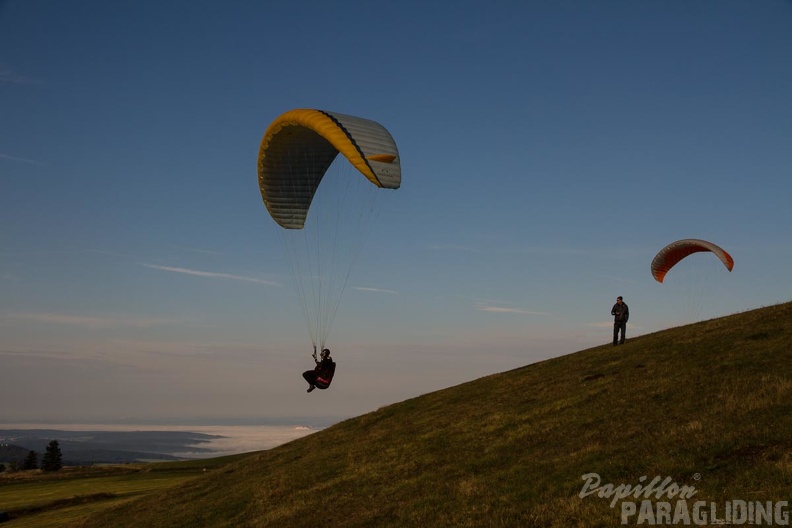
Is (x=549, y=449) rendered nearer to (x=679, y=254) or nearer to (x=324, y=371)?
(x=324, y=371)

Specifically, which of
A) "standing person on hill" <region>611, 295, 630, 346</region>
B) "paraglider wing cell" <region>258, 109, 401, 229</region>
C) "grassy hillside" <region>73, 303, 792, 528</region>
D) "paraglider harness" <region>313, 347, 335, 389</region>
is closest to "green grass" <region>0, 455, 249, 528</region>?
"grassy hillside" <region>73, 303, 792, 528</region>

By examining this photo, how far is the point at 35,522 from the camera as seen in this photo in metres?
30.0

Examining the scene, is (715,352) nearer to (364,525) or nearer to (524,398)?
(524,398)

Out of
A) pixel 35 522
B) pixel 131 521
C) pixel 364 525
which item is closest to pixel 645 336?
pixel 364 525

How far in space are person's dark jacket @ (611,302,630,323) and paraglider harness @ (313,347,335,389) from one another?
1404cm

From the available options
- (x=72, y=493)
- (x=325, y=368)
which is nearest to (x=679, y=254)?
(x=325, y=368)

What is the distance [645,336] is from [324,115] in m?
20.6

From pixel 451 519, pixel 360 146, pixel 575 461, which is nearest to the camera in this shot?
pixel 451 519

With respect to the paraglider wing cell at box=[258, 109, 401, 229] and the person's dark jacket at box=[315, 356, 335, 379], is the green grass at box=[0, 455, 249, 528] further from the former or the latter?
the paraglider wing cell at box=[258, 109, 401, 229]

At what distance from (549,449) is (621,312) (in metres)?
14.4

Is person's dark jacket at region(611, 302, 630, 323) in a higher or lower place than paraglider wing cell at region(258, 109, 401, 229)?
lower

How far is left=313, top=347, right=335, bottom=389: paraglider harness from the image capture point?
23.3 meters

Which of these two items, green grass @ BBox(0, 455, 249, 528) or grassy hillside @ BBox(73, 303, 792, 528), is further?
green grass @ BBox(0, 455, 249, 528)

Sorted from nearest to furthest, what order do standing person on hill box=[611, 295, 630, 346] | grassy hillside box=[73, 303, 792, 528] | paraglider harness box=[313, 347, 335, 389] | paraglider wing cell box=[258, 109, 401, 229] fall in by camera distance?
grassy hillside box=[73, 303, 792, 528] → paraglider wing cell box=[258, 109, 401, 229] → paraglider harness box=[313, 347, 335, 389] → standing person on hill box=[611, 295, 630, 346]
